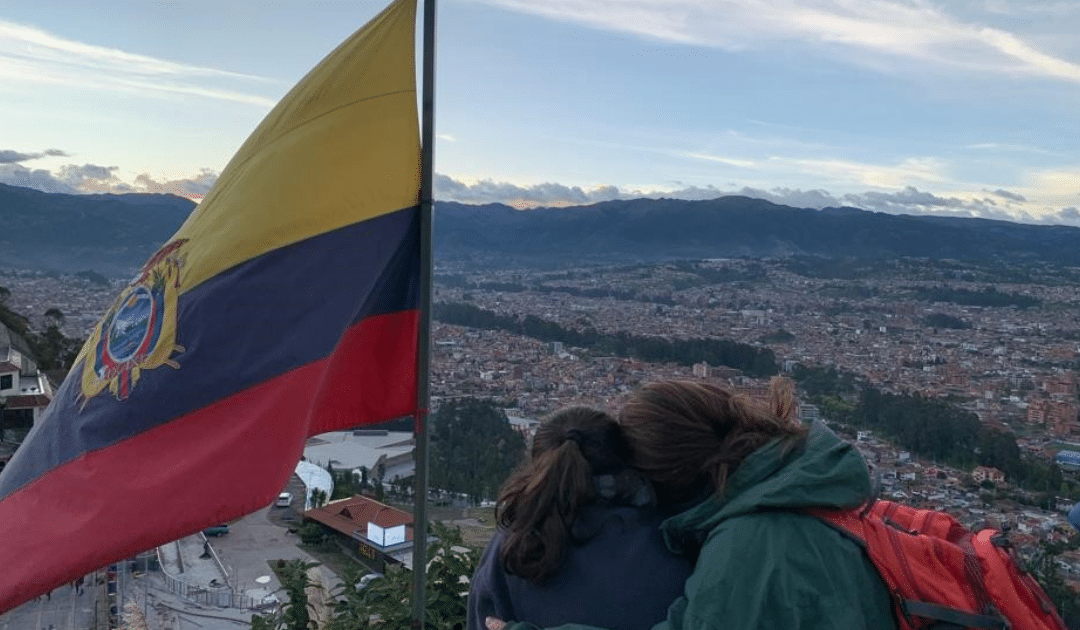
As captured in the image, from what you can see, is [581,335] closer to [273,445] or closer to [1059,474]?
[1059,474]

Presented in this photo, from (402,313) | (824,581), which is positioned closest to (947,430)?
(402,313)

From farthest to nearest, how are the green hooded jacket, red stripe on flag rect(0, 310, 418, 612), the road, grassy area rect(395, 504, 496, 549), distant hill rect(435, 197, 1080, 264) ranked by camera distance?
distant hill rect(435, 197, 1080, 264)
grassy area rect(395, 504, 496, 549)
the road
red stripe on flag rect(0, 310, 418, 612)
the green hooded jacket

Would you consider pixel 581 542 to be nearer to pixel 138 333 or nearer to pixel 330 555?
pixel 138 333

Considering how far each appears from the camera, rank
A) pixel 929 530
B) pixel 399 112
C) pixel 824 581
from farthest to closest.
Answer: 1. pixel 399 112
2. pixel 929 530
3. pixel 824 581

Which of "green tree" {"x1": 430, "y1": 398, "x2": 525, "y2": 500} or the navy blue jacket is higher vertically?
the navy blue jacket

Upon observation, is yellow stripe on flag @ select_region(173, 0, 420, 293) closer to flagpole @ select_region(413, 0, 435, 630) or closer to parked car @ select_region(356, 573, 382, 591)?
flagpole @ select_region(413, 0, 435, 630)

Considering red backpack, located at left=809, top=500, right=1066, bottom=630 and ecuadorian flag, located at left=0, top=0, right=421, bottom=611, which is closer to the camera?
red backpack, located at left=809, top=500, right=1066, bottom=630

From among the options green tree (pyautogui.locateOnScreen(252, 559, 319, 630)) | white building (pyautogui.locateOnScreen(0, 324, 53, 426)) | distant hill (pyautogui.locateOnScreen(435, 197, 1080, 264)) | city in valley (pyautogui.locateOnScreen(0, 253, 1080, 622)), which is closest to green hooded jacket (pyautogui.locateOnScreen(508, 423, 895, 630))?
city in valley (pyautogui.locateOnScreen(0, 253, 1080, 622))

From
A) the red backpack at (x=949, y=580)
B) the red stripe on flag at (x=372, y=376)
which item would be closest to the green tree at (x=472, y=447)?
the red stripe on flag at (x=372, y=376)

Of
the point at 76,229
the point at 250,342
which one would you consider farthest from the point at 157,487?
the point at 76,229
